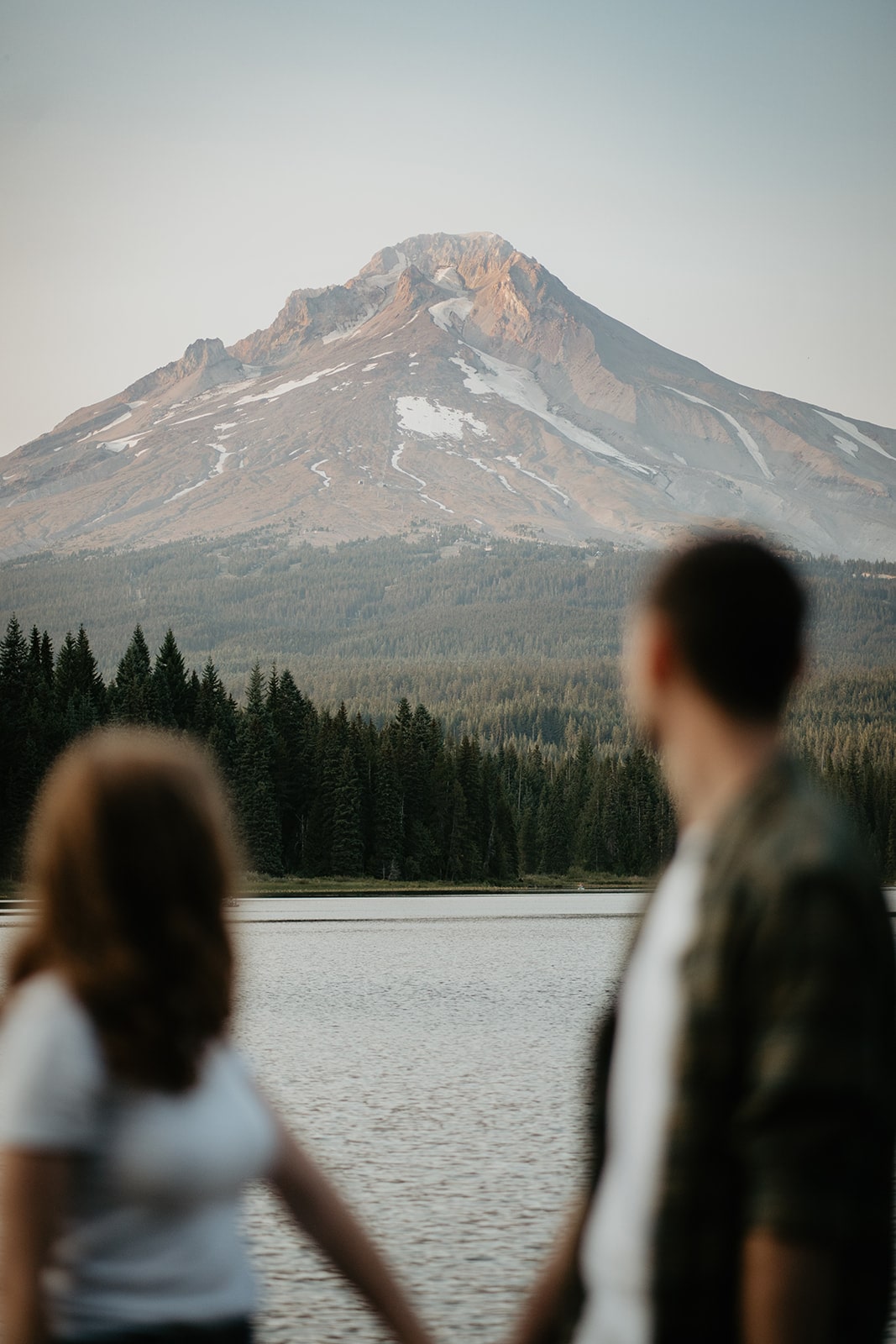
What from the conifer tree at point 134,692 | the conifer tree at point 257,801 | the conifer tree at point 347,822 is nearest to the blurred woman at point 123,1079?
the conifer tree at point 134,692

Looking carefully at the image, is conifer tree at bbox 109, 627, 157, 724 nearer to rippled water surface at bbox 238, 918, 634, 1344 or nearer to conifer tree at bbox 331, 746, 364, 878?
conifer tree at bbox 331, 746, 364, 878

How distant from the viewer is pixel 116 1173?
3.04 m

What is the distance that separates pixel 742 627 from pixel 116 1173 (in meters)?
1.57

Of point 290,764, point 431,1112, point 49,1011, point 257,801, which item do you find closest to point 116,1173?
point 49,1011

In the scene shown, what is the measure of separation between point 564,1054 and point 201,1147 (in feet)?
49.4

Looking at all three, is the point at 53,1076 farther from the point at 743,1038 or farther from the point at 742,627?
the point at 742,627

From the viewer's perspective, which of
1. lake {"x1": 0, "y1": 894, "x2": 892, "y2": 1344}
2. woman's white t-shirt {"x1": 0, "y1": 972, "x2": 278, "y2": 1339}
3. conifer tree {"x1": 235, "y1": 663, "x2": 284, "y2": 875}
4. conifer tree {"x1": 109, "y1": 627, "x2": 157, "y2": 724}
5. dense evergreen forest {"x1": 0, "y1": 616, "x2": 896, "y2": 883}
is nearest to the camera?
woman's white t-shirt {"x1": 0, "y1": 972, "x2": 278, "y2": 1339}

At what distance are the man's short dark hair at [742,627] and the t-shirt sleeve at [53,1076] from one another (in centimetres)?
135

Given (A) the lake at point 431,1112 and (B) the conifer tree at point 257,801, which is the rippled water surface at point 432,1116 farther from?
(B) the conifer tree at point 257,801

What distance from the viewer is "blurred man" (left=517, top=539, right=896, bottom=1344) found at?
2.50m

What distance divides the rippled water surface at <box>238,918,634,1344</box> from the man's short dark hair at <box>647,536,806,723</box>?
0.67 metres

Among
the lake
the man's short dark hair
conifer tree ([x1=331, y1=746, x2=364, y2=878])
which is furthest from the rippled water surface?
conifer tree ([x1=331, y1=746, x2=364, y2=878])

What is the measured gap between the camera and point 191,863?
124 inches

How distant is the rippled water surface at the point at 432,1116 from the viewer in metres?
8.12
